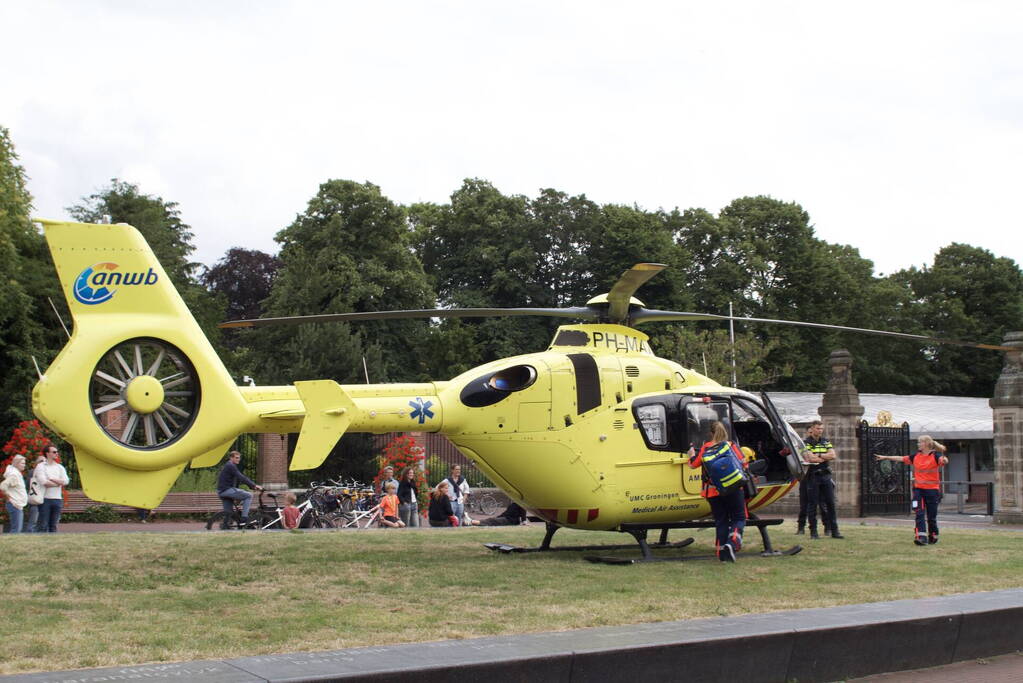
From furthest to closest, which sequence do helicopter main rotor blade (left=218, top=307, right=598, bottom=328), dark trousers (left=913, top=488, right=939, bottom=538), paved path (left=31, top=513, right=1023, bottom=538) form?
paved path (left=31, top=513, right=1023, bottom=538), dark trousers (left=913, top=488, right=939, bottom=538), helicopter main rotor blade (left=218, top=307, right=598, bottom=328)

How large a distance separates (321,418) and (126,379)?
7.84 ft

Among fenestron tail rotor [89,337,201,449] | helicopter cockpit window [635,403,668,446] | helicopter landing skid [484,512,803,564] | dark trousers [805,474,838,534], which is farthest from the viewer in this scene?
dark trousers [805,474,838,534]

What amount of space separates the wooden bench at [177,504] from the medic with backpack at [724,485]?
17.6 meters

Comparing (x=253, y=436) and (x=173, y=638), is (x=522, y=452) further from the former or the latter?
(x=253, y=436)

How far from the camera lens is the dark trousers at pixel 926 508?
16.9 m

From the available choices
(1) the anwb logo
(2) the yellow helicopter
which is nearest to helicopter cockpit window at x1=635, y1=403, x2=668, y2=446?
(2) the yellow helicopter

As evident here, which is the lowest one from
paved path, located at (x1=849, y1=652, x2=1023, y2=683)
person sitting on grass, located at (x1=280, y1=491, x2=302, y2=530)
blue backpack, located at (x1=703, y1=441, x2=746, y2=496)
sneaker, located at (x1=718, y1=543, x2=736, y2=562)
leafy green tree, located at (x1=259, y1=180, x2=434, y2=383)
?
paved path, located at (x1=849, y1=652, x2=1023, y2=683)

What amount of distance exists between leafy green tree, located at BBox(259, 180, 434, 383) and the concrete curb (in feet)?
121

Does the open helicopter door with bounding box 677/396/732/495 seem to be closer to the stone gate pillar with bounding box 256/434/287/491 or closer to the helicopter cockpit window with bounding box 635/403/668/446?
the helicopter cockpit window with bounding box 635/403/668/446

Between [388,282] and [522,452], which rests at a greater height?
[388,282]

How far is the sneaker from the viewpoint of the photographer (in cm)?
1409

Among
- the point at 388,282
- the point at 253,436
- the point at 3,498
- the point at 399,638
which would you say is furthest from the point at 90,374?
the point at 388,282

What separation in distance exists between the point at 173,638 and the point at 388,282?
1748 inches

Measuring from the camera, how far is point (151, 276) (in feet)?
42.2
